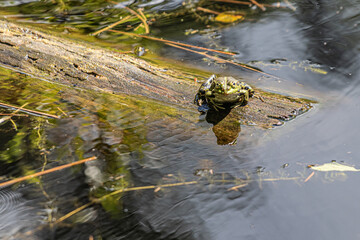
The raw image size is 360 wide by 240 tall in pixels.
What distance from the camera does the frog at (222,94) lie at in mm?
3359

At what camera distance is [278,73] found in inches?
188

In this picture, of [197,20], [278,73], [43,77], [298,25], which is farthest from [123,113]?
[298,25]

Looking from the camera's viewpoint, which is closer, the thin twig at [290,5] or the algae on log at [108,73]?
the algae on log at [108,73]

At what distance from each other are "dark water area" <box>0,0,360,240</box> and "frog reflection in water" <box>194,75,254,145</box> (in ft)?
0.31

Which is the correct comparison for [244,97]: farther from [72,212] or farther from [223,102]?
[72,212]

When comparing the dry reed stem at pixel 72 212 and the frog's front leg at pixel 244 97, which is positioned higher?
the frog's front leg at pixel 244 97

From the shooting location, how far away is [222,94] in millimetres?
3361

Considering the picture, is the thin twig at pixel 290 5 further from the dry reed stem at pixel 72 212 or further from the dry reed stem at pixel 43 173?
the dry reed stem at pixel 72 212

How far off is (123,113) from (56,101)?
0.89m

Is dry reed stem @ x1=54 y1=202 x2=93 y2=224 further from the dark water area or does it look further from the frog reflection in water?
the frog reflection in water

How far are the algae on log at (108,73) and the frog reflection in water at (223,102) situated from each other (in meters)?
0.10

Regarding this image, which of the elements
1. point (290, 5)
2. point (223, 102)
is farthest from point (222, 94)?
point (290, 5)

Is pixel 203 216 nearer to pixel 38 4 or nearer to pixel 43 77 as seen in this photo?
pixel 43 77

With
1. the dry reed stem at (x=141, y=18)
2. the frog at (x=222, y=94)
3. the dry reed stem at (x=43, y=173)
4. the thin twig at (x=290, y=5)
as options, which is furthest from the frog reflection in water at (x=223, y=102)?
the thin twig at (x=290, y=5)
